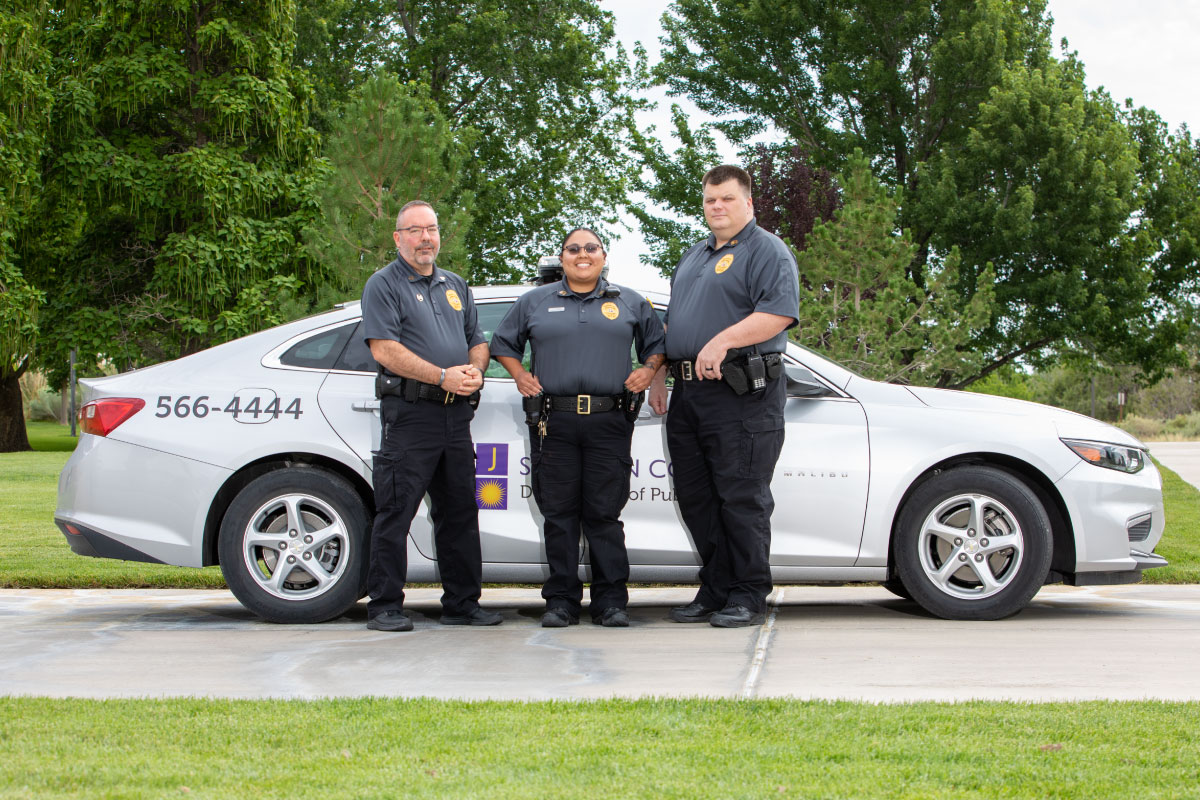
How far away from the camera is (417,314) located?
5703 mm

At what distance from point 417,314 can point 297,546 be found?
3.98 feet

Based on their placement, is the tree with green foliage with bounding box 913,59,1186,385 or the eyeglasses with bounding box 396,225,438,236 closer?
the eyeglasses with bounding box 396,225,438,236

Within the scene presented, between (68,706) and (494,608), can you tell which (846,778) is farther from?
(494,608)

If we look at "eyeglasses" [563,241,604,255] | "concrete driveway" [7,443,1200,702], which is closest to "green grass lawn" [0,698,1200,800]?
"concrete driveway" [7,443,1200,702]

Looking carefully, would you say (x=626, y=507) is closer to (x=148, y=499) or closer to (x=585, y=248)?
(x=585, y=248)

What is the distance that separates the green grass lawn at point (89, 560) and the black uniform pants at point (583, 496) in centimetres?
315

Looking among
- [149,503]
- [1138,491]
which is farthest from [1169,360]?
[149,503]

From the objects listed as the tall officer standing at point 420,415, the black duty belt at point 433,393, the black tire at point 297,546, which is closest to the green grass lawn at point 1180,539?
the tall officer standing at point 420,415

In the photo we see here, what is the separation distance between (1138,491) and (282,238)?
72.9 ft

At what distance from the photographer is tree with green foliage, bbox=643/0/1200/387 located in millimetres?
28578

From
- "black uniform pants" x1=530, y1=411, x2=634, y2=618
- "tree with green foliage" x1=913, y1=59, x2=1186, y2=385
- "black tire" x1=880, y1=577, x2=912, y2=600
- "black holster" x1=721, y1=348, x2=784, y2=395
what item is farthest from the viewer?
"tree with green foliage" x1=913, y1=59, x2=1186, y2=385

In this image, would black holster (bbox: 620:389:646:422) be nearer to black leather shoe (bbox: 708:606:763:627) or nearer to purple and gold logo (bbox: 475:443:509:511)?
purple and gold logo (bbox: 475:443:509:511)

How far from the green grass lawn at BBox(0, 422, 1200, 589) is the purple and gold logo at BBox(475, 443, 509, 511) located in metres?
2.84

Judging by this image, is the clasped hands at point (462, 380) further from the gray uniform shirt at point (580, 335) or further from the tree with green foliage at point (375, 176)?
the tree with green foliage at point (375, 176)
